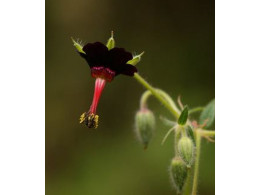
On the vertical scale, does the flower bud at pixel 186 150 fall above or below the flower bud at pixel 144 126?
below

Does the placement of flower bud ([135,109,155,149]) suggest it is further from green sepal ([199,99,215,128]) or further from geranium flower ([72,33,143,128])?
geranium flower ([72,33,143,128])

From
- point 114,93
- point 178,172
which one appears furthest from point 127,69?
point 114,93

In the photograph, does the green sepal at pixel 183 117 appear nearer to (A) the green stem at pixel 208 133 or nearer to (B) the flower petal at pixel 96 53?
(A) the green stem at pixel 208 133

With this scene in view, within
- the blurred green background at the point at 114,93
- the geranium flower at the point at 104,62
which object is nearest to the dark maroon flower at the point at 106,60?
the geranium flower at the point at 104,62

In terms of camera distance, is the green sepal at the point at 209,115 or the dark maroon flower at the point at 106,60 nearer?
the dark maroon flower at the point at 106,60

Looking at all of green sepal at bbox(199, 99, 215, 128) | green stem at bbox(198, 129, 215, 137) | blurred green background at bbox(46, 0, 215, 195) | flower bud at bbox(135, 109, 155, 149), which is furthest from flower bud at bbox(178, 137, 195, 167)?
blurred green background at bbox(46, 0, 215, 195)

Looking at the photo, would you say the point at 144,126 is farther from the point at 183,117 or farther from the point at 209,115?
the point at 183,117
